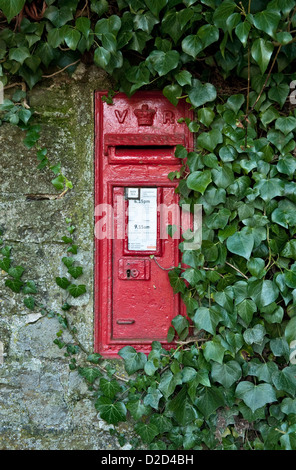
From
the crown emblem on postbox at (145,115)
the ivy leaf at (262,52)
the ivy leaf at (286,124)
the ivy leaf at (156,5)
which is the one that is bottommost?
the ivy leaf at (286,124)

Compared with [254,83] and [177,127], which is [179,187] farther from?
[254,83]

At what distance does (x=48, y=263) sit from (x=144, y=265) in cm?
52

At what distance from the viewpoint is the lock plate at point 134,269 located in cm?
217

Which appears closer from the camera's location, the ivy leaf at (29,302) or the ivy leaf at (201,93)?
the ivy leaf at (201,93)

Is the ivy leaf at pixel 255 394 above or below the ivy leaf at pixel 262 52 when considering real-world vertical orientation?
below

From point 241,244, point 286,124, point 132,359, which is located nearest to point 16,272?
point 132,359

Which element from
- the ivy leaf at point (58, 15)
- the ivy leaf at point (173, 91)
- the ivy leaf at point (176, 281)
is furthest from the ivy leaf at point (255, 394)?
the ivy leaf at point (58, 15)

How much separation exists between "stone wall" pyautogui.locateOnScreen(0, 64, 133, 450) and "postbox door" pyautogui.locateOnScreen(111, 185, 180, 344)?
0.56 feet

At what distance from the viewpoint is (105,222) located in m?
2.17

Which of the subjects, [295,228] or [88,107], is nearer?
[295,228]

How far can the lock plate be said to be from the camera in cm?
217

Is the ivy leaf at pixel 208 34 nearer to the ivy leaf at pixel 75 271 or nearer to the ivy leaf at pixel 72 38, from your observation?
the ivy leaf at pixel 72 38

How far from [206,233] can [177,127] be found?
→ 1.93 ft
